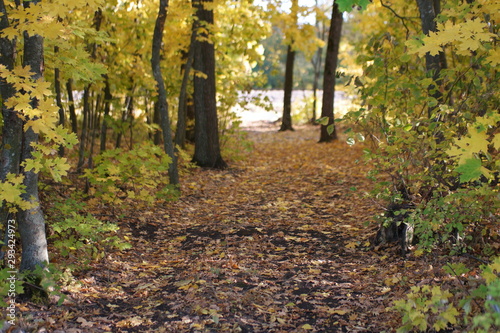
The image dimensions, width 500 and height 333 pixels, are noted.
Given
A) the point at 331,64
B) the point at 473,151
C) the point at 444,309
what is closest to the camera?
the point at 473,151

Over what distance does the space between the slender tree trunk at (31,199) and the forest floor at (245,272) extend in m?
0.43

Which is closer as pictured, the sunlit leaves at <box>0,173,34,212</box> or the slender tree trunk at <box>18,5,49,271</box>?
the sunlit leaves at <box>0,173,34,212</box>

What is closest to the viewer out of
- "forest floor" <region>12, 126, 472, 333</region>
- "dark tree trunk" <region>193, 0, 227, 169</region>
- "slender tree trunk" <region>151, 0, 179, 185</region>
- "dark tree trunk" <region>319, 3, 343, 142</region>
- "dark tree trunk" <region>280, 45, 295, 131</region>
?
"forest floor" <region>12, 126, 472, 333</region>

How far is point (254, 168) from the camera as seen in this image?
34.9ft

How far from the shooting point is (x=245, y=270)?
4.74m

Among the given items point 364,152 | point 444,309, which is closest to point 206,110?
point 364,152

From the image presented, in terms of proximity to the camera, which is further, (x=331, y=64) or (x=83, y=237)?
(x=331, y=64)

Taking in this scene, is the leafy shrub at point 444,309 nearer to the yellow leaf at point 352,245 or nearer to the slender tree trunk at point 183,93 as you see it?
the yellow leaf at point 352,245

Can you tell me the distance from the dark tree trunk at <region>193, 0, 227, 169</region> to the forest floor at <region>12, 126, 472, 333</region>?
209 cm

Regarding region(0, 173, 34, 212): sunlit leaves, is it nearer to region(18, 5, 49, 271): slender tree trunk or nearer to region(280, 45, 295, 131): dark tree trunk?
region(18, 5, 49, 271): slender tree trunk

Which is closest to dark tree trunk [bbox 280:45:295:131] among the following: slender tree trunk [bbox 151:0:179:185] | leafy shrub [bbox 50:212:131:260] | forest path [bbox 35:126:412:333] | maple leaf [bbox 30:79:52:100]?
forest path [bbox 35:126:412:333]

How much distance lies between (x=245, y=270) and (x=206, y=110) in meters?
5.86

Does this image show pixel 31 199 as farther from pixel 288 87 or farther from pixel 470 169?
pixel 288 87

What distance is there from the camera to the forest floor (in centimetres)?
366
